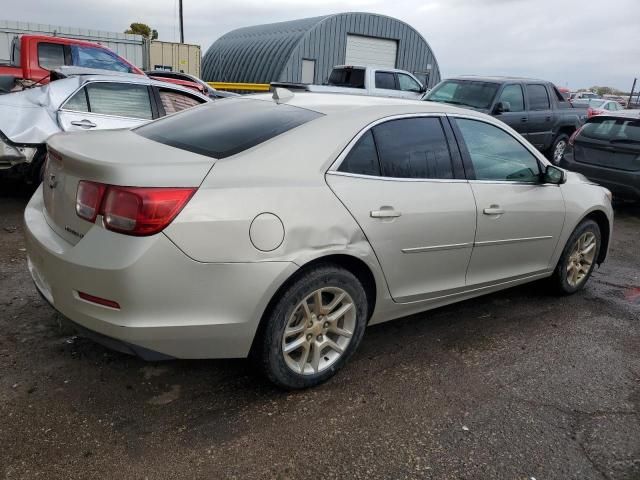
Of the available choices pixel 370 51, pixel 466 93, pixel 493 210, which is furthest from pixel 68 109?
pixel 370 51

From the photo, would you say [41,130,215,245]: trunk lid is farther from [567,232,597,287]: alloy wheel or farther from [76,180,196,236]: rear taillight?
[567,232,597,287]: alloy wheel

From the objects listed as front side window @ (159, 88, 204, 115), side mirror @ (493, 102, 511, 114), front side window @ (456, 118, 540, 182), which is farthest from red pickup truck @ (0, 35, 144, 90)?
front side window @ (456, 118, 540, 182)

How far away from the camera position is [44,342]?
10.8 ft

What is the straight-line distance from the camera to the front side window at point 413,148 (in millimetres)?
3148

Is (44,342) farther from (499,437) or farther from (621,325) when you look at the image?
(621,325)

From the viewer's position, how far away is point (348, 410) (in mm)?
2824

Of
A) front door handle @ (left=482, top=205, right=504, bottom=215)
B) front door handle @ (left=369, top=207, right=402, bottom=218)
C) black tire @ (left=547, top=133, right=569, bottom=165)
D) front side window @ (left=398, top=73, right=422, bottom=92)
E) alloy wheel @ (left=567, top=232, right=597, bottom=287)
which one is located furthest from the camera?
front side window @ (left=398, top=73, right=422, bottom=92)

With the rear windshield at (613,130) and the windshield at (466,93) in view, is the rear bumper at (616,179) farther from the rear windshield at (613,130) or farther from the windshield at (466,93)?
the windshield at (466,93)

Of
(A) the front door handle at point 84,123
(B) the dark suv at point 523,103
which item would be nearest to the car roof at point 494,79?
(B) the dark suv at point 523,103

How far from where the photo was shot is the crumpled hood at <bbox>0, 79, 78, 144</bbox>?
5.88 m

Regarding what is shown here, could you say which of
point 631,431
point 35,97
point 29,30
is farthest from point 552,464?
point 29,30

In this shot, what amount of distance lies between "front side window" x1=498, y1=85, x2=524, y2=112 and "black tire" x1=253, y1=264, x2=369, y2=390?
27.2 ft

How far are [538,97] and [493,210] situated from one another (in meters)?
8.69

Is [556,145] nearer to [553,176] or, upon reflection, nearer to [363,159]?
[553,176]
